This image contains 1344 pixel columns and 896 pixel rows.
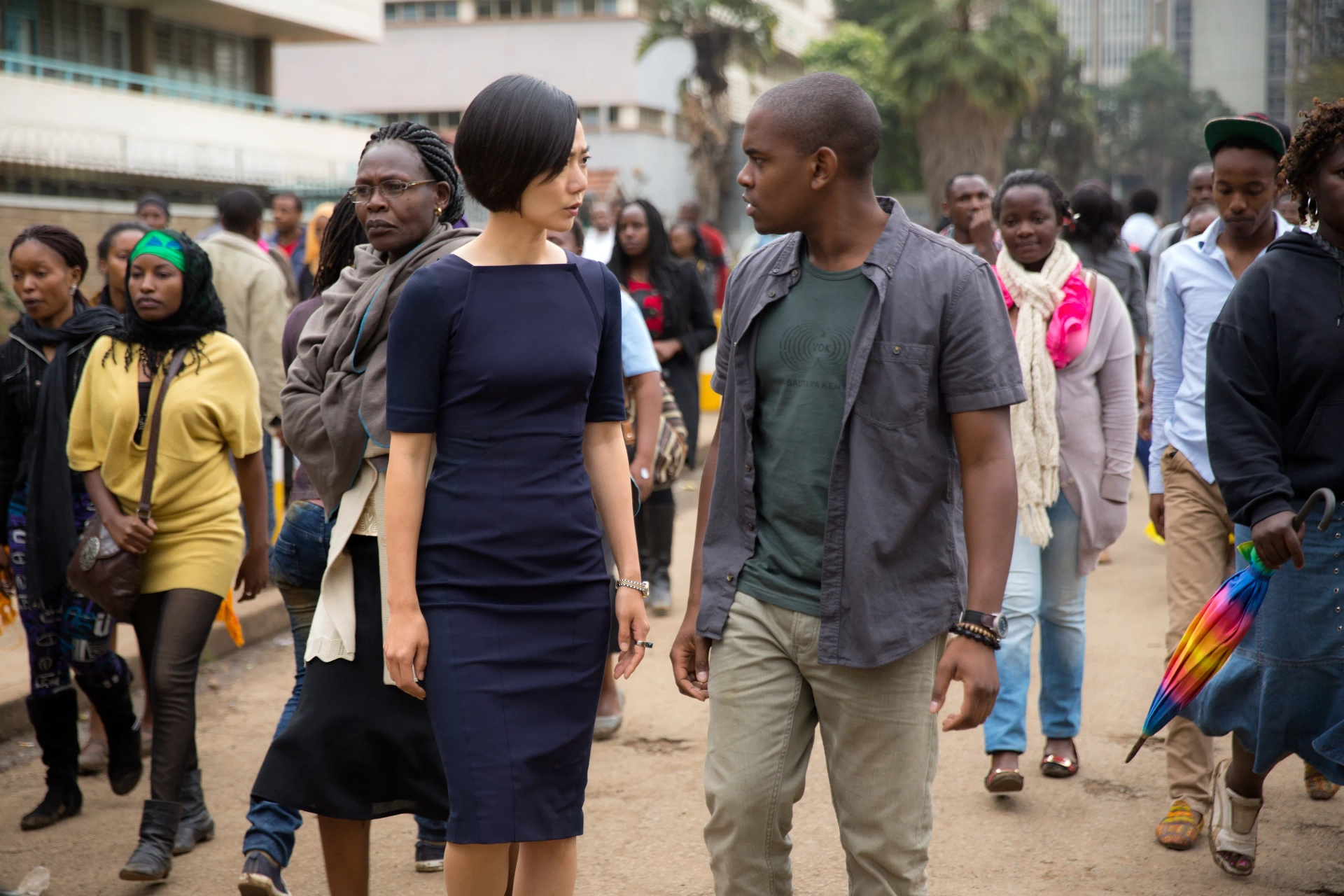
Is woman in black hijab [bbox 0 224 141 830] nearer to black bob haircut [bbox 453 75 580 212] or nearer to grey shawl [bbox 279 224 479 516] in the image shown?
grey shawl [bbox 279 224 479 516]

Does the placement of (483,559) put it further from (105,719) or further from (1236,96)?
(1236,96)

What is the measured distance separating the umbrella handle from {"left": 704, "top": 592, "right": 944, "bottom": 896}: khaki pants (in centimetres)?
106

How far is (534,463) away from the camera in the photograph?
2969mm

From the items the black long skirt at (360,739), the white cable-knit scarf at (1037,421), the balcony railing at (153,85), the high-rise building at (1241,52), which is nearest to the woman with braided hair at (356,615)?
the black long skirt at (360,739)

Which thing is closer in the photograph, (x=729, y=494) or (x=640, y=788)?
(x=729, y=494)

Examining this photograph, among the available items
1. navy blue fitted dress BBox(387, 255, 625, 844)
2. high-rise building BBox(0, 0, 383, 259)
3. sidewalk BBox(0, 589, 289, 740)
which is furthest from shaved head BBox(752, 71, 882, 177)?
high-rise building BBox(0, 0, 383, 259)

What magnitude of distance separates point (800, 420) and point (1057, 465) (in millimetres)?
2288

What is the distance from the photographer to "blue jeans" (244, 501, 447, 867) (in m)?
3.71

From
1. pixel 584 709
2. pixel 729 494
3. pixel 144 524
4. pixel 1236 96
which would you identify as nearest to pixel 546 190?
pixel 729 494

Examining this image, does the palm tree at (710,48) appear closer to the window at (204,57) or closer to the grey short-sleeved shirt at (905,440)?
the window at (204,57)

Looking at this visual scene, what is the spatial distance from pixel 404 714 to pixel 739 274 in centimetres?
Result: 129

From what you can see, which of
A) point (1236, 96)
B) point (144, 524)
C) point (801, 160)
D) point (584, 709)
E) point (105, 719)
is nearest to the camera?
point (801, 160)

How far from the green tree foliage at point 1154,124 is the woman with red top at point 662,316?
8986 cm

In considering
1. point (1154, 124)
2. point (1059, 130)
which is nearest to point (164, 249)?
point (1059, 130)
